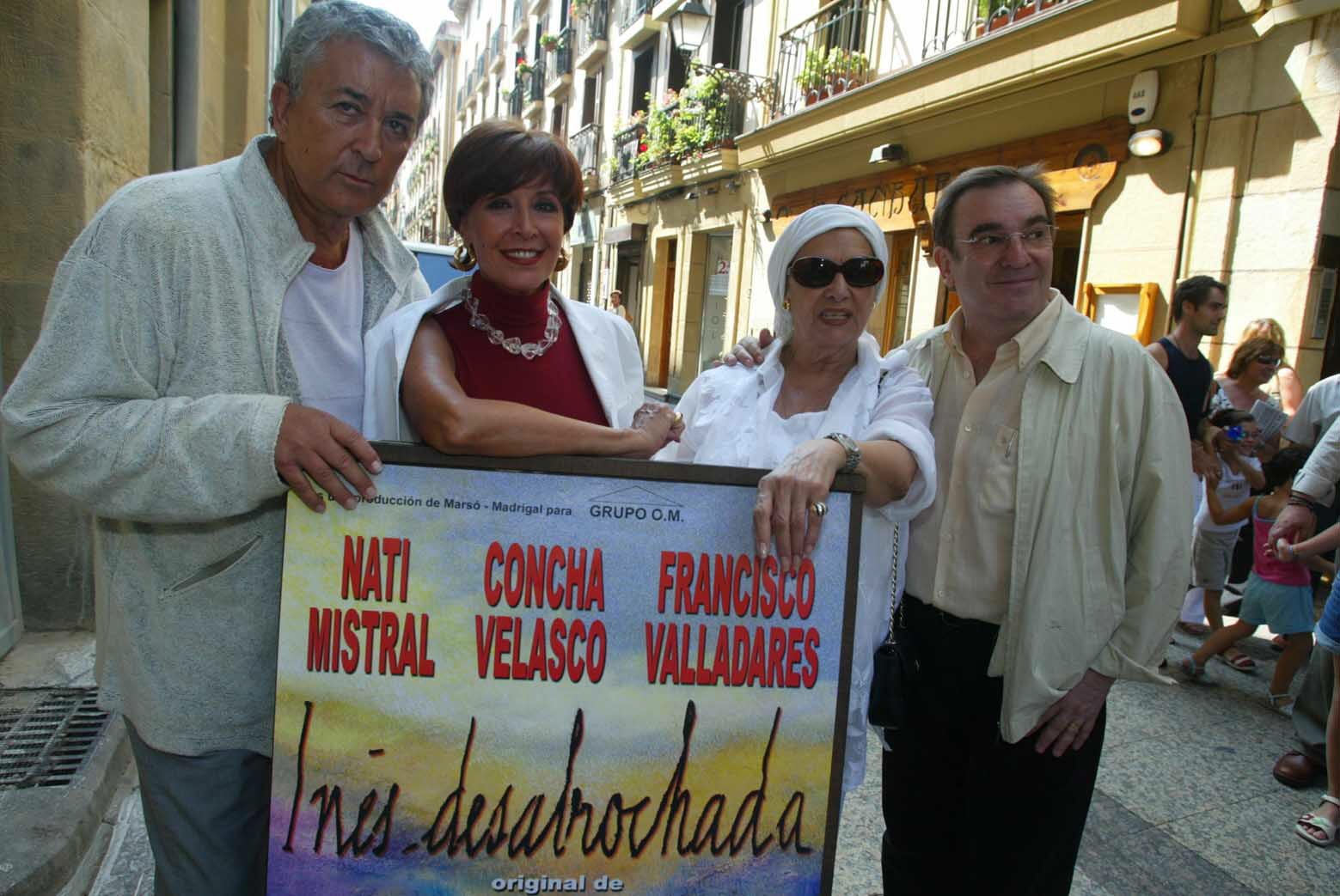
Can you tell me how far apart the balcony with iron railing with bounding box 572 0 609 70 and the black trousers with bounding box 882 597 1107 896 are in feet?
75.8

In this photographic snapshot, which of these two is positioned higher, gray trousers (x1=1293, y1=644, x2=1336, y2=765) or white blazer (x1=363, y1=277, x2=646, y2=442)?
white blazer (x1=363, y1=277, x2=646, y2=442)

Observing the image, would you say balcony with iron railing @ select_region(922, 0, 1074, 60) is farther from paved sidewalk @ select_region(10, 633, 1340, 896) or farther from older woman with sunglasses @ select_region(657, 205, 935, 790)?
older woman with sunglasses @ select_region(657, 205, 935, 790)

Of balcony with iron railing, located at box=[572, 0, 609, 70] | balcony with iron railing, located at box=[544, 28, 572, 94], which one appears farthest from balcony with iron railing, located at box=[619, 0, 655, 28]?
balcony with iron railing, located at box=[544, 28, 572, 94]

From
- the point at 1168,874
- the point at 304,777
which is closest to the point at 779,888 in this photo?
the point at 304,777

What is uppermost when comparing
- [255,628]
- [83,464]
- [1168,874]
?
[83,464]

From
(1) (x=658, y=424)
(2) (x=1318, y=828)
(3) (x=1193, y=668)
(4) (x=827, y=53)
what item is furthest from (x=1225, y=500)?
(4) (x=827, y=53)

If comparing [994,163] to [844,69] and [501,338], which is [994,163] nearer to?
[844,69]

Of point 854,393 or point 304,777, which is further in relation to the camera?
point 854,393

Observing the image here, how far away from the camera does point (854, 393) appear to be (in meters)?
1.91

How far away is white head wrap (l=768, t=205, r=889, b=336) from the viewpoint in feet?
6.34

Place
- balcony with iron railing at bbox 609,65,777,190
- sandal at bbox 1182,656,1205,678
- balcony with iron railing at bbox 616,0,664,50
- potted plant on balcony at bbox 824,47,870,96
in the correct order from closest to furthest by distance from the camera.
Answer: sandal at bbox 1182,656,1205,678, potted plant on balcony at bbox 824,47,870,96, balcony with iron railing at bbox 609,65,777,190, balcony with iron railing at bbox 616,0,664,50

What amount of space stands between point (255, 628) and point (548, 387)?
70cm

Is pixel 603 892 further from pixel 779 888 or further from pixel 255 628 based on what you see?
pixel 255 628

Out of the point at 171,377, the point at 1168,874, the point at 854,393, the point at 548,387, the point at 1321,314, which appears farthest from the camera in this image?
the point at 1321,314
